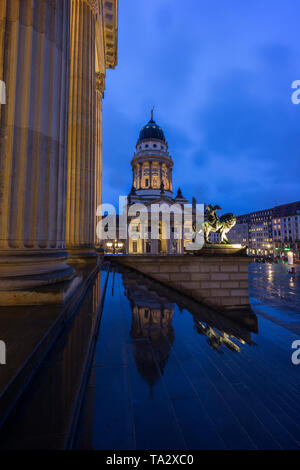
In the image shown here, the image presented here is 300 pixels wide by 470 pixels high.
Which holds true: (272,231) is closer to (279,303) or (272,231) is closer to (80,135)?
(279,303)

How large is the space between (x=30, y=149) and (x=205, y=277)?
11.0 meters

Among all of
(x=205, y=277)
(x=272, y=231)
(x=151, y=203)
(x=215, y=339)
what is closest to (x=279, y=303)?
(x=205, y=277)

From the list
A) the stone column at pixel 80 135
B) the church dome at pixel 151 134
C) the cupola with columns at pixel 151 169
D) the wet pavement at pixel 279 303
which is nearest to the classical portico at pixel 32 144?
the stone column at pixel 80 135

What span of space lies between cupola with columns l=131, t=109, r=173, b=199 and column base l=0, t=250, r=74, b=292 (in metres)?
64.3

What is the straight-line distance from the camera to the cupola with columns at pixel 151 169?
70350 millimetres

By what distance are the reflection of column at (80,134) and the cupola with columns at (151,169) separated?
187ft

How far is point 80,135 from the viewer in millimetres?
10602

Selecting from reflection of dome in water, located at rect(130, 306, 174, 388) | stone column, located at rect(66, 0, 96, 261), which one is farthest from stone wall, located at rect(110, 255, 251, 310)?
reflection of dome in water, located at rect(130, 306, 174, 388)

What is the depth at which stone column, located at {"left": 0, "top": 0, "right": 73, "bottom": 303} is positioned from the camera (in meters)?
4.30

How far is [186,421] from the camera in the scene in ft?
6.46

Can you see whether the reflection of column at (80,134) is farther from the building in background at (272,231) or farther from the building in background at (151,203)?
the building in background at (272,231)

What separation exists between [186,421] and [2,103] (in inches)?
233

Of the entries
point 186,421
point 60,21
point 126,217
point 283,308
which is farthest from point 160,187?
point 186,421
